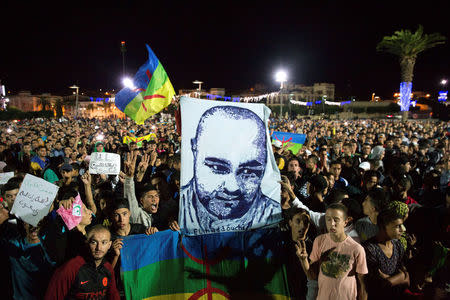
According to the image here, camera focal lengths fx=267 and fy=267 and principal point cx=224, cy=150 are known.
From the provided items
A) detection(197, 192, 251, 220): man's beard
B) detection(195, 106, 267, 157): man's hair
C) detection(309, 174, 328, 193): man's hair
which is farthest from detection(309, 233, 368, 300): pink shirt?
detection(309, 174, 328, 193): man's hair

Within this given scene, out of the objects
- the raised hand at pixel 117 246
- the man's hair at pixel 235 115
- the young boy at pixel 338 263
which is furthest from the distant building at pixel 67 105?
the young boy at pixel 338 263

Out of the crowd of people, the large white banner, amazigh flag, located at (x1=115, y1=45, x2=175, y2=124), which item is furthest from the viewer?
amazigh flag, located at (x1=115, y1=45, x2=175, y2=124)

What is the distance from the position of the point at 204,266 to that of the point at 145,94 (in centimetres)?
313

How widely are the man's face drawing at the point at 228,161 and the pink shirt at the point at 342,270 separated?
104 cm

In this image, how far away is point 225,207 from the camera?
3.09 meters

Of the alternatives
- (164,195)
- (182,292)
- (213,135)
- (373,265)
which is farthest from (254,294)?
(164,195)

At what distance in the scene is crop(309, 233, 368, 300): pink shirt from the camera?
2.47 metres

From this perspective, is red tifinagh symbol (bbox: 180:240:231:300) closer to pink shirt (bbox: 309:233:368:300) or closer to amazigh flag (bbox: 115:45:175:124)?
pink shirt (bbox: 309:233:368:300)

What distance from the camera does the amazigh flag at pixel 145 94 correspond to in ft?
15.5

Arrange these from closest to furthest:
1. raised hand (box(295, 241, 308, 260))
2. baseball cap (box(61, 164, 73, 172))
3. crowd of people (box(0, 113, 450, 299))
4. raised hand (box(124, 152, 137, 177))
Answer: crowd of people (box(0, 113, 450, 299)) → raised hand (box(295, 241, 308, 260)) → raised hand (box(124, 152, 137, 177)) → baseball cap (box(61, 164, 73, 172))

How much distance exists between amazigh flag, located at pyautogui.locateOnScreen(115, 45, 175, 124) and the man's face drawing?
1.89 meters

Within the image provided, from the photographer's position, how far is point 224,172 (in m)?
3.14

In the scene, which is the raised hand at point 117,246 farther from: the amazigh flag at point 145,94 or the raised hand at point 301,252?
the amazigh flag at point 145,94

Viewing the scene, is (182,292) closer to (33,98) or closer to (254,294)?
(254,294)
